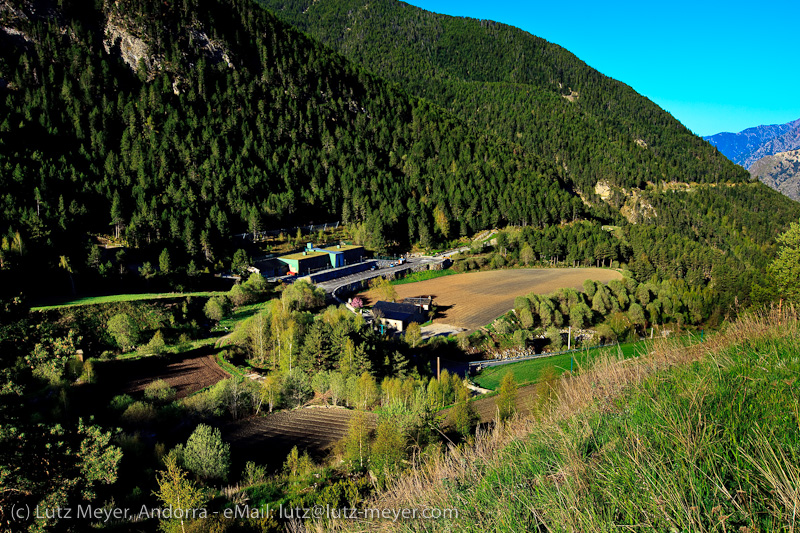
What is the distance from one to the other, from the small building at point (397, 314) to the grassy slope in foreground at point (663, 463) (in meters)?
28.6

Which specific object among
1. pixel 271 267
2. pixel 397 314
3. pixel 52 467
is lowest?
pixel 397 314

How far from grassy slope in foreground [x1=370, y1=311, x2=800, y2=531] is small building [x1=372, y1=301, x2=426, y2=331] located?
94.0 feet

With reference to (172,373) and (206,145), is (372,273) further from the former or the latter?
(206,145)

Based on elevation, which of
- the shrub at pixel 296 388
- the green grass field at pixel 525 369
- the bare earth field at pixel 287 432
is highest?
the shrub at pixel 296 388

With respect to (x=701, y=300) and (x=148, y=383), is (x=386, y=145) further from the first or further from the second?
(x=148, y=383)

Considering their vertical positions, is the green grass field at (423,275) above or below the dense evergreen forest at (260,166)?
below

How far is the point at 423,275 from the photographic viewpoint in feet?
171

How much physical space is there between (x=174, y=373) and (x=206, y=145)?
48100 mm

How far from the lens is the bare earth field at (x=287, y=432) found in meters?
15.8

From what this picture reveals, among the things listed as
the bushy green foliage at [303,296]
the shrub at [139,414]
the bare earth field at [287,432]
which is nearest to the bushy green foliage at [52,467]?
the shrub at [139,414]

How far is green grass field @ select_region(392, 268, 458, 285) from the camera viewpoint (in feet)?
164

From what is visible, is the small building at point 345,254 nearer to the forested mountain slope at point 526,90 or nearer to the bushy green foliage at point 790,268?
the bushy green foliage at point 790,268

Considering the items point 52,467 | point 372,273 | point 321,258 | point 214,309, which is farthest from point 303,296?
point 52,467

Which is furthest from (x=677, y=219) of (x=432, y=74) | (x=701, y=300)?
(x=432, y=74)
